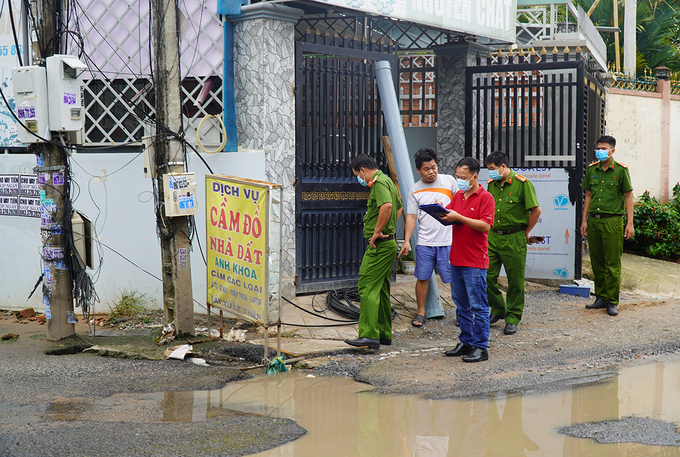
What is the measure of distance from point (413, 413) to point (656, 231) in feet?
29.9

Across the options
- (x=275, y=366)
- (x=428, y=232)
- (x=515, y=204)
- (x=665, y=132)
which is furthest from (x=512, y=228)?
(x=665, y=132)

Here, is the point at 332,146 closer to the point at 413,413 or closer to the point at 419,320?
the point at 419,320

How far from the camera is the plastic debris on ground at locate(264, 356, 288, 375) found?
17.4 ft

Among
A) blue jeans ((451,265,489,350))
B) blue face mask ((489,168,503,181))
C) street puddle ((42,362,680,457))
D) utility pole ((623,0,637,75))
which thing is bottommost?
street puddle ((42,362,680,457))

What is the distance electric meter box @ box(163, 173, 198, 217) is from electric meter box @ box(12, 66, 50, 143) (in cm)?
130

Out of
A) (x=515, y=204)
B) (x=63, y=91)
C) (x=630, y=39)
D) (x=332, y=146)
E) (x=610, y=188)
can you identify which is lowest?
(x=515, y=204)

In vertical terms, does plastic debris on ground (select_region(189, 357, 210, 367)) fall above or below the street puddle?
below

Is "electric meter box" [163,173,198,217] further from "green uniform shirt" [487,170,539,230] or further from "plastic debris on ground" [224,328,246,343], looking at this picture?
"green uniform shirt" [487,170,539,230]

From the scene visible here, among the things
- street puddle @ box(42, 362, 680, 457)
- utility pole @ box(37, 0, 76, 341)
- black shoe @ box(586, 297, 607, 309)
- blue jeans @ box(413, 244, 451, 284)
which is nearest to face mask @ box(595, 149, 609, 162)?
black shoe @ box(586, 297, 607, 309)

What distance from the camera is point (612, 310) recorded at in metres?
7.33

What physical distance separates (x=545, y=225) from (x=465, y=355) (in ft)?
12.4

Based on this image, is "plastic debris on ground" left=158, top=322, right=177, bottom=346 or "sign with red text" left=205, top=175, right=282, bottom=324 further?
"plastic debris on ground" left=158, top=322, right=177, bottom=346

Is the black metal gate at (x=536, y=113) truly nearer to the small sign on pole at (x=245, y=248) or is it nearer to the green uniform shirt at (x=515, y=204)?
the green uniform shirt at (x=515, y=204)

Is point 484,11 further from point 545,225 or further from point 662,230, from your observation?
point 662,230
